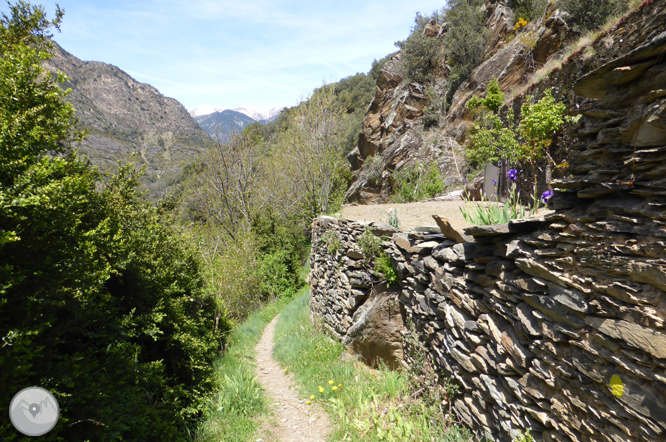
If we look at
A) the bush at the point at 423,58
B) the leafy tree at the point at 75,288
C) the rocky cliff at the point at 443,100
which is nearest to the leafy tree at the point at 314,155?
the rocky cliff at the point at 443,100

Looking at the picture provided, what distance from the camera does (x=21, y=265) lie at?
2.76 metres

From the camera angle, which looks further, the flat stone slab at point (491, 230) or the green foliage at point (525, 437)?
the flat stone slab at point (491, 230)

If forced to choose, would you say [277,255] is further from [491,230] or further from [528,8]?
[528,8]

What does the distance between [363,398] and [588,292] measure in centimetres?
365

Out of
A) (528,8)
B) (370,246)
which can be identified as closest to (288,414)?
(370,246)

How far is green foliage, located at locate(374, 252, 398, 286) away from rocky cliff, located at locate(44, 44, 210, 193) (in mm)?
45147

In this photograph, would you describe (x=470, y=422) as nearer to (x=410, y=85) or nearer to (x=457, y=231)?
(x=457, y=231)

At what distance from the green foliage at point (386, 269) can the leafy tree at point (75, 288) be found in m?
3.53

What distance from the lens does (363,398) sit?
4715mm

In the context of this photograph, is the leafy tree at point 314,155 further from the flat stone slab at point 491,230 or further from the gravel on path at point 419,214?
the flat stone slab at point 491,230

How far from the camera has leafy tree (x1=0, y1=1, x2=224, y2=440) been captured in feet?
8.73

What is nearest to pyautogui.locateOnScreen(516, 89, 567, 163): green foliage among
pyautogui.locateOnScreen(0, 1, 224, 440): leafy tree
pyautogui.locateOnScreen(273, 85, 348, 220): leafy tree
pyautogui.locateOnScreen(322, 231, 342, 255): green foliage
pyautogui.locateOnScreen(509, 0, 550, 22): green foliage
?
pyautogui.locateOnScreen(322, 231, 342, 255): green foliage

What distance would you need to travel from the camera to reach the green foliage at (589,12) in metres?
10.4

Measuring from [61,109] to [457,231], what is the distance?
546cm
